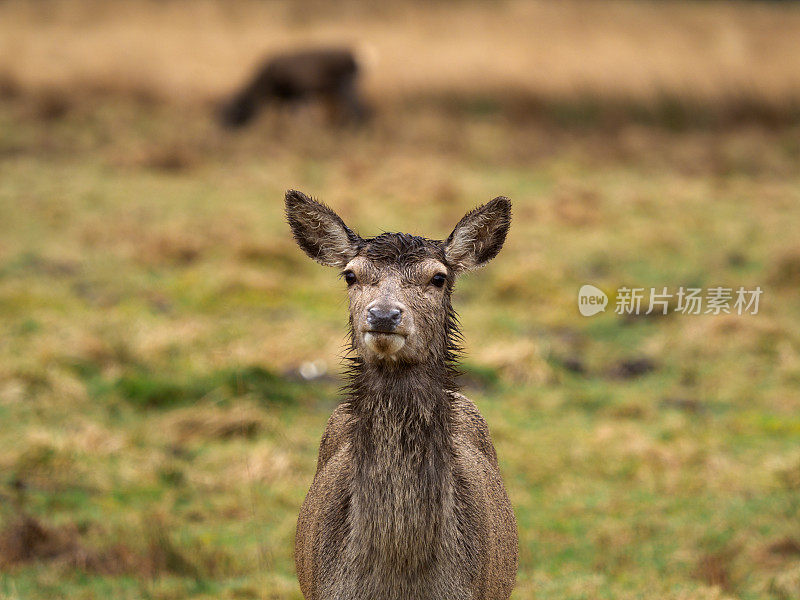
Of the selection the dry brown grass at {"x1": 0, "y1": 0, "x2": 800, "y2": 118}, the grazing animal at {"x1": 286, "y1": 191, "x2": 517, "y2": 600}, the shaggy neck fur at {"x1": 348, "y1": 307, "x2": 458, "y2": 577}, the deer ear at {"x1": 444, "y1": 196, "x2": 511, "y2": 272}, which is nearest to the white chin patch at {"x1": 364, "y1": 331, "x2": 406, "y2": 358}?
the grazing animal at {"x1": 286, "y1": 191, "x2": 517, "y2": 600}

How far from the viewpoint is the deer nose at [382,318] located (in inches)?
162

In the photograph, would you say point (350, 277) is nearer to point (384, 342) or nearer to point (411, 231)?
point (384, 342)

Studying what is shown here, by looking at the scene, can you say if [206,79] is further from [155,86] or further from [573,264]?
[573,264]

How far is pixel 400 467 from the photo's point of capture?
4.45m

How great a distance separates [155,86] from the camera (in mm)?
23781

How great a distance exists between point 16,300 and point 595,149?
12884 mm

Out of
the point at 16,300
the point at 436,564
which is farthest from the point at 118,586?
the point at 16,300

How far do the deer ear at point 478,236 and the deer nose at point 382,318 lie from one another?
705mm

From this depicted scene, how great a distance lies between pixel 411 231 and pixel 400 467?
10.5 metres

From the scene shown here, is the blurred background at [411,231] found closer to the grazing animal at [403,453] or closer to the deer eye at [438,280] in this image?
the grazing animal at [403,453]

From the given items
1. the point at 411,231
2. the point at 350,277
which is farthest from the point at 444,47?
the point at 350,277

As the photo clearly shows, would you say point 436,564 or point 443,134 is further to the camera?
point 443,134

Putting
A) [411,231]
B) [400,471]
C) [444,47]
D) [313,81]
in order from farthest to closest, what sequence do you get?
[444,47] → [313,81] → [411,231] → [400,471]

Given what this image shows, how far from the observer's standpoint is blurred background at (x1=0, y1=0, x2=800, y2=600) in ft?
24.6
